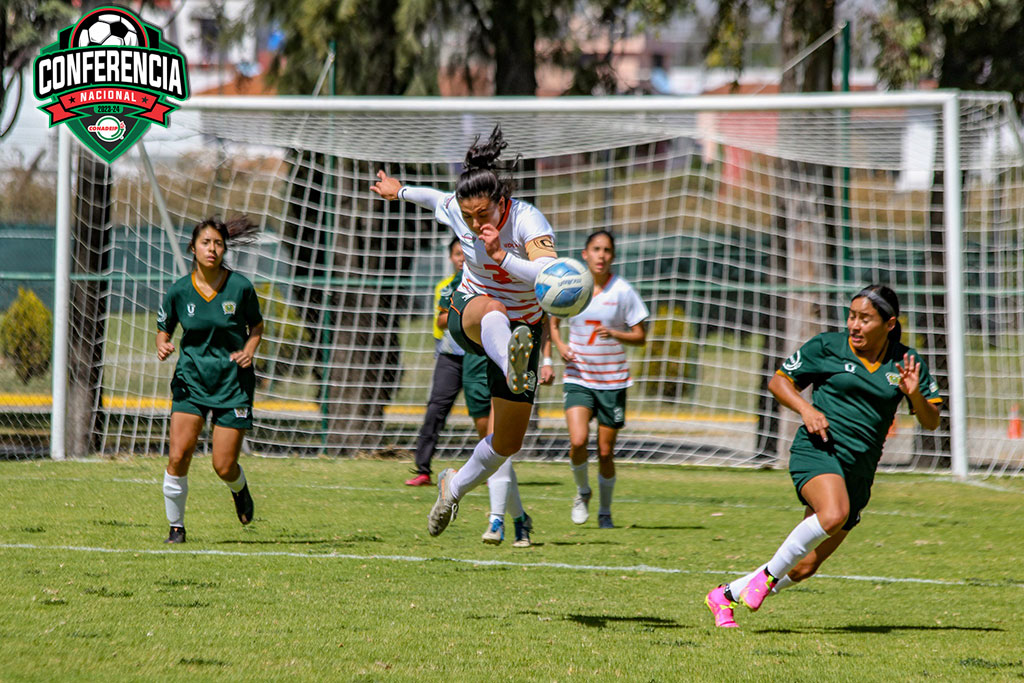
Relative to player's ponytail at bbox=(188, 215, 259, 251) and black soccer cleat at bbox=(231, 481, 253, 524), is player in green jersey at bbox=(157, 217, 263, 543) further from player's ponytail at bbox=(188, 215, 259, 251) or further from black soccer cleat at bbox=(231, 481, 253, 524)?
black soccer cleat at bbox=(231, 481, 253, 524)

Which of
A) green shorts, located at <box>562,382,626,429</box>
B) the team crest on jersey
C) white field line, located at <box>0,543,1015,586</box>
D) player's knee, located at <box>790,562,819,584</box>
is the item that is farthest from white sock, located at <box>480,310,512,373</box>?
green shorts, located at <box>562,382,626,429</box>

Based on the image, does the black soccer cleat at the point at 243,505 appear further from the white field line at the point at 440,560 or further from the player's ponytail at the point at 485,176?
the player's ponytail at the point at 485,176

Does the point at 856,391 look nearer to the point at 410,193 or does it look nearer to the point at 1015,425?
the point at 410,193

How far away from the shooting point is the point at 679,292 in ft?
55.2

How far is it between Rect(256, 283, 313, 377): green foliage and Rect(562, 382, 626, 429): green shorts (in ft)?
17.8

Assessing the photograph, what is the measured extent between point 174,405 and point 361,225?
6871 mm

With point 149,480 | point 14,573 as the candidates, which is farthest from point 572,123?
point 14,573

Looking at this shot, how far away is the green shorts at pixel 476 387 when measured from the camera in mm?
10242

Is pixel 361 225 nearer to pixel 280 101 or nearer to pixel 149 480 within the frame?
pixel 280 101

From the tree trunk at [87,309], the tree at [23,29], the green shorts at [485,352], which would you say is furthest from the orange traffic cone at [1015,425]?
the tree at [23,29]

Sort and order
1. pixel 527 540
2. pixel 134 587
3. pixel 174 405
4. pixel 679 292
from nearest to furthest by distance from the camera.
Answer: pixel 134 587, pixel 174 405, pixel 527 540, pixel 679 292

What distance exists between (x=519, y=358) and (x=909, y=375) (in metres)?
1.97

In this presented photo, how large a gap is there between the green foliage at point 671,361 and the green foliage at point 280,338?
4.15m

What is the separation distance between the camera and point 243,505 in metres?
8.42
